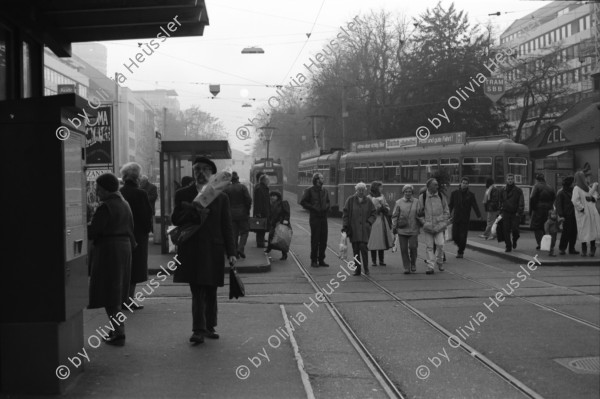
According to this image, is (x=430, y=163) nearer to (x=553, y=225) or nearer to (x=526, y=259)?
(x=553, y=225)

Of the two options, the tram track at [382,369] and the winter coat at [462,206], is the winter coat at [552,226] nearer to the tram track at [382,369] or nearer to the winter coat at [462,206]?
the winter coat at [462,206]

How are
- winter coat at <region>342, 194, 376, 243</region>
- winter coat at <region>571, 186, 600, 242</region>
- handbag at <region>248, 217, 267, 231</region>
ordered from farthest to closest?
handbag at <region>248, 217, 267, 231</region>
winter coat at <region>571, 186, 600, 242</region>
winter coat at <region>342, 194, 376, 243</region>

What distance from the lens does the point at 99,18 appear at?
716 centimetres

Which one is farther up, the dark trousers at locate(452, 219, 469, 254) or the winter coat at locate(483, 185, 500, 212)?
the winter coat at locate(483, 185, 500, 212)

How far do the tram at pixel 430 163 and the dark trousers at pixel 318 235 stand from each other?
13.2 m

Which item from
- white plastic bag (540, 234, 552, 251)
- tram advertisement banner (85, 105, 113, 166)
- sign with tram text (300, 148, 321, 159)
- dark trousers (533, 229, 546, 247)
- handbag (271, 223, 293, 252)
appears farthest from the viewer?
sign with tram text (300, 148, 321, 159)

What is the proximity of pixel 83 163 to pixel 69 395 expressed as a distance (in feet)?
6.09

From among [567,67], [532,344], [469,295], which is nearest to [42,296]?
[532,344]

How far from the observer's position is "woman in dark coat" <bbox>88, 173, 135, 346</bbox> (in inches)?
277

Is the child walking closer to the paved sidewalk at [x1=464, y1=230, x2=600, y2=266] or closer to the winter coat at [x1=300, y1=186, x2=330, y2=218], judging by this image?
the paved sidewalk at [x1=464, y1=230, x2=600, y2=266]

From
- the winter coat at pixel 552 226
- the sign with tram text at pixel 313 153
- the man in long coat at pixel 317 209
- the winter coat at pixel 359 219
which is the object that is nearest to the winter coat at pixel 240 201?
the man in long coat at pixel 317 209

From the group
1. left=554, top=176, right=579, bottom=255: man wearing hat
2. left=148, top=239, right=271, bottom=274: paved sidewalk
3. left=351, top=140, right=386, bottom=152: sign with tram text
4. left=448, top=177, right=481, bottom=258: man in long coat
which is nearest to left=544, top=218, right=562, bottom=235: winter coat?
left=554, top=176, right=579, bottom=255: man wearing hat

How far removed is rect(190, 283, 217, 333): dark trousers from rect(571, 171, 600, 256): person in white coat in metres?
10.7

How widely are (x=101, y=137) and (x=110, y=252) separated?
638 centimetres
